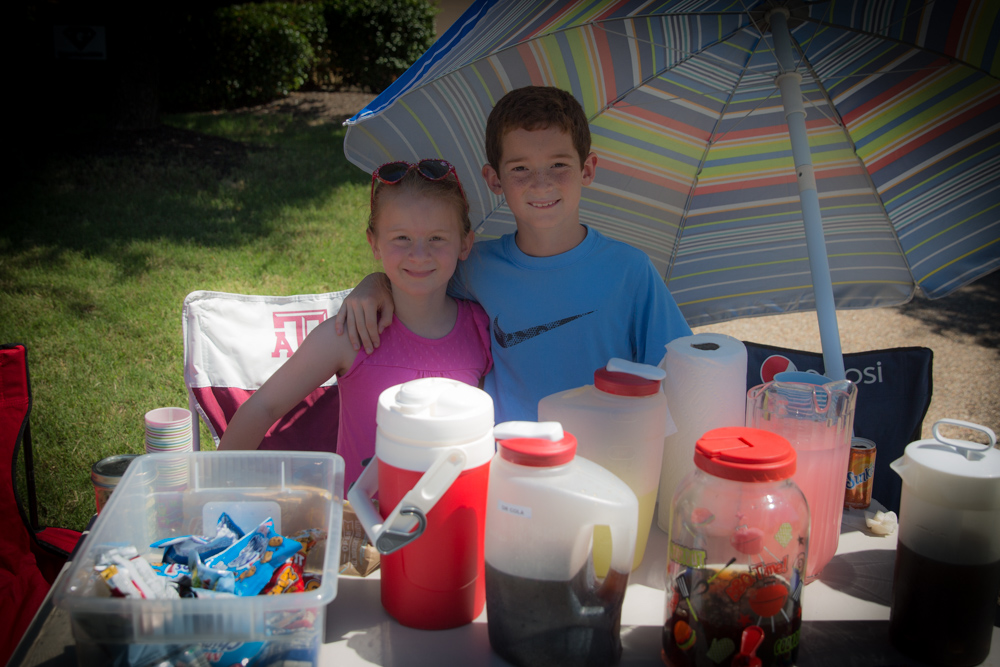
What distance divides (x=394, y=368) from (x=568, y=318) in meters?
0.50

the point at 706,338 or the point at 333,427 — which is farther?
the point at 333,427

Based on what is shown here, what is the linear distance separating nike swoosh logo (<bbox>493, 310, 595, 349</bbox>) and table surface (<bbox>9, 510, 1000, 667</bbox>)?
2.43 feet

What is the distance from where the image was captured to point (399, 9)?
36.1ft

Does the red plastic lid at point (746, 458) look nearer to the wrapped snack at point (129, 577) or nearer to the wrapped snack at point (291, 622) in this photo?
the wrapped snack at point (291, 622)

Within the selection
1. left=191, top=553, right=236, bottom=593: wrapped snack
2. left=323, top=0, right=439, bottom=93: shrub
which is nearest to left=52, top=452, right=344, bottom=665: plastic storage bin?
left=191, top=553, right=236, bottom=593: wrapped snack

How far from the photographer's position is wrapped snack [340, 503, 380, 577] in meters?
1.37

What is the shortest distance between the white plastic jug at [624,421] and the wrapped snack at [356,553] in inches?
18.0

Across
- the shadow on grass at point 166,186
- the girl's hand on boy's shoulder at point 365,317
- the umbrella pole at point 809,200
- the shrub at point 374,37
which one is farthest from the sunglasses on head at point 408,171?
the shrub at point 374,37

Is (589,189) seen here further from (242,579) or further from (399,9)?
(399,9)

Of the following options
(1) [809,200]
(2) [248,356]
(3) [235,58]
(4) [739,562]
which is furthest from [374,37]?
(4) [739,562]

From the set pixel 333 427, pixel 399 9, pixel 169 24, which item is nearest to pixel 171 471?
pixel 333 427

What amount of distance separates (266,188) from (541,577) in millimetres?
6996

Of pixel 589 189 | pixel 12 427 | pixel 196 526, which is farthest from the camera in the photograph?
pixel 589 189

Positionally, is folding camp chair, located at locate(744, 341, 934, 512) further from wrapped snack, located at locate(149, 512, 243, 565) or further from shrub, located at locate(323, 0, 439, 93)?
shrub, located at locate(323, 0, 439, 93)
